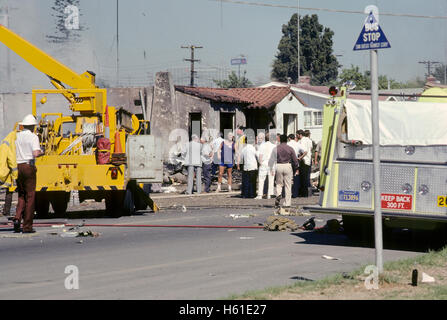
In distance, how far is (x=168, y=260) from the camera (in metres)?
12.1

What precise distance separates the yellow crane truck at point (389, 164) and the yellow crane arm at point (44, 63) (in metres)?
8.81

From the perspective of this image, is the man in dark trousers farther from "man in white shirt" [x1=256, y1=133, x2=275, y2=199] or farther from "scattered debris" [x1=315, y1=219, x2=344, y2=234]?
"scattered debris" [x1=315, y1=219, x2=344, y2=234]

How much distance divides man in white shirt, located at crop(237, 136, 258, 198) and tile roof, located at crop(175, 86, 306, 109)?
616 inches

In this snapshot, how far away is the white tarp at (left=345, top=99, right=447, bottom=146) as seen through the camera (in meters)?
13.6

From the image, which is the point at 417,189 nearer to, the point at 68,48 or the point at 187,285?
the point at 187,285

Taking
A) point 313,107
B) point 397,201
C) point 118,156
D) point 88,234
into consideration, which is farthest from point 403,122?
point 313,107

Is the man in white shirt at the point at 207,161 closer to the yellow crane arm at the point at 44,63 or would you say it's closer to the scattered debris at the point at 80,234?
the yellow crane arm at the point at 44,63

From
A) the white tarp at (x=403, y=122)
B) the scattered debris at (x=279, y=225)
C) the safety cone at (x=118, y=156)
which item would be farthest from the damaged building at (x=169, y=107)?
the white tarp at (x=403, y=122)

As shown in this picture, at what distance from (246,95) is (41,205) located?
28.6 metres

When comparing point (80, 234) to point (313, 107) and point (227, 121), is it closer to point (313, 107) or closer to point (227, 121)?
point (227, 121)

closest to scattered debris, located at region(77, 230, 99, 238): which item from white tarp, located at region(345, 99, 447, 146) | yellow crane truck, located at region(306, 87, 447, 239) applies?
yellow crane truck, located at region(306, 87, 447, 239)

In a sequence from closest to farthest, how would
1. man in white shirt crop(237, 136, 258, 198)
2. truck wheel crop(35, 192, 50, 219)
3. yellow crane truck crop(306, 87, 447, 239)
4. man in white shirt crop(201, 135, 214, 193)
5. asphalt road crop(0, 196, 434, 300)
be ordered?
asphalt road crop(0, 196, 434, 300), yellow crane truck crop(306, 87, 447, 239), truck wheel crop(35, 192, 50, 219), man in white shirt crop(237, 136, 258, 198), man in white shirt crop(201, 135, 214, 193)

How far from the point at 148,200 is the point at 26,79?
828 inches

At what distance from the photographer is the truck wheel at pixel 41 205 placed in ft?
67.3
